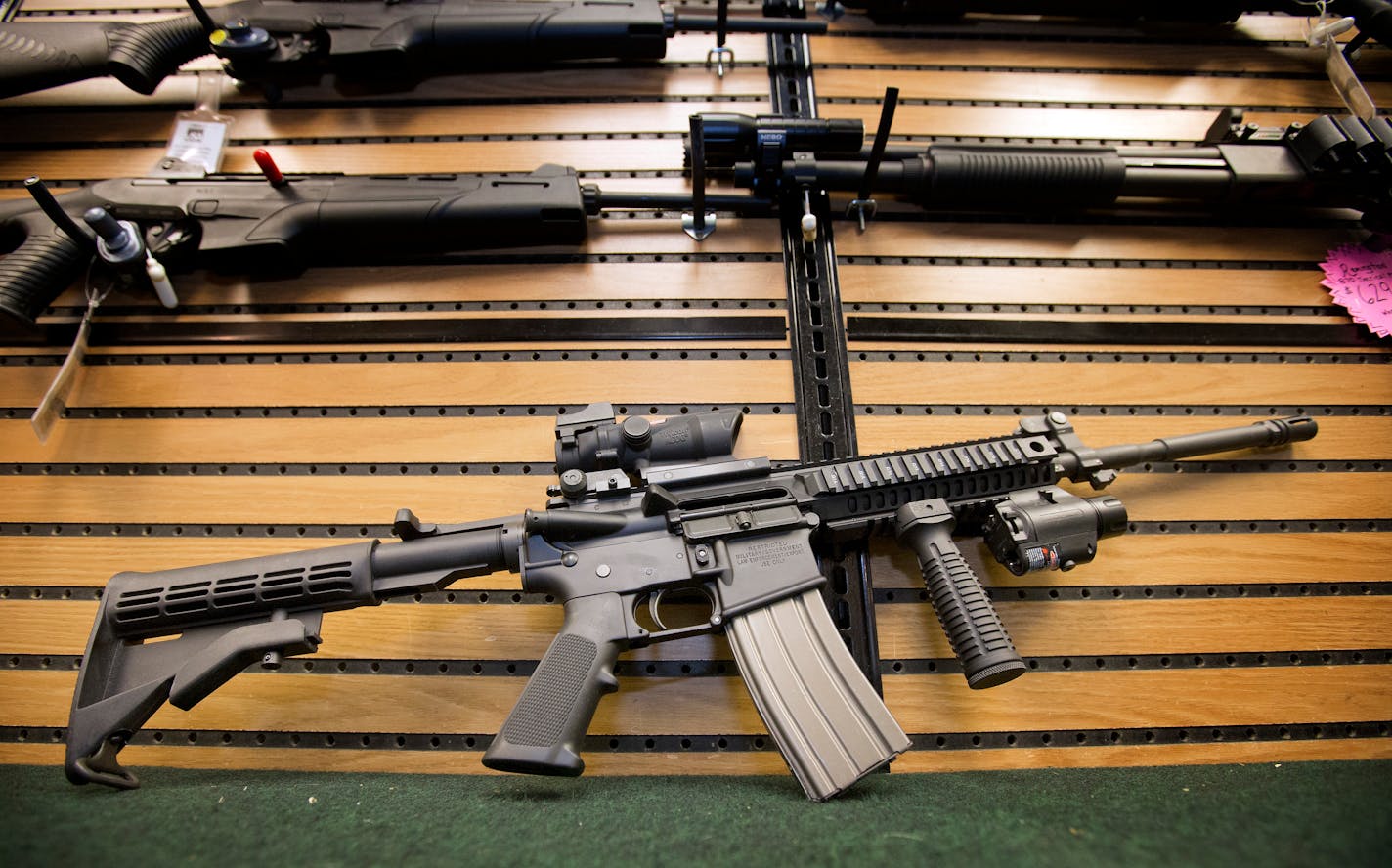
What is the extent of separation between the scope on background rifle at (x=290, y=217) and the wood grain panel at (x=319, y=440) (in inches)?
17.0

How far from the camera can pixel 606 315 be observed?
7.51ft

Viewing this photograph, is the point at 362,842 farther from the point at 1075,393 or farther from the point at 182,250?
the point at 1075,393

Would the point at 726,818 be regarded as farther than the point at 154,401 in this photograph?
No

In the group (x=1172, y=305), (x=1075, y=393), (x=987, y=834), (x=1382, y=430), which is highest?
(x=1172, y=305)

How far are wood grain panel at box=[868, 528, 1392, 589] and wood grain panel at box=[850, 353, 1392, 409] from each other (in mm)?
471

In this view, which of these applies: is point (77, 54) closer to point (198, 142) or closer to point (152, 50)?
point (152, 50)

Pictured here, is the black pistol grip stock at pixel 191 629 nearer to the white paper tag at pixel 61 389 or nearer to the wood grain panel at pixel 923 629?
the wood grain panel at pixel 923 629

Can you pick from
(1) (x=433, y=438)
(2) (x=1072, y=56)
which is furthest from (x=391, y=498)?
(2) (x=1072, y=56)

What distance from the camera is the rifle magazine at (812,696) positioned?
1540mm

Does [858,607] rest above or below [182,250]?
below

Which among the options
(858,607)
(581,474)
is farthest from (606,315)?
(858,607)

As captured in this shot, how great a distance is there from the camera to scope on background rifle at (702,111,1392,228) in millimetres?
2340

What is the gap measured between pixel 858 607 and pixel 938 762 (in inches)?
17.4

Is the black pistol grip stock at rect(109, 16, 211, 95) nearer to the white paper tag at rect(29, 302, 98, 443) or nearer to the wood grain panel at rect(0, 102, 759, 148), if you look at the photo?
the wood grain panel at rect(0, 102, 759, 148)
